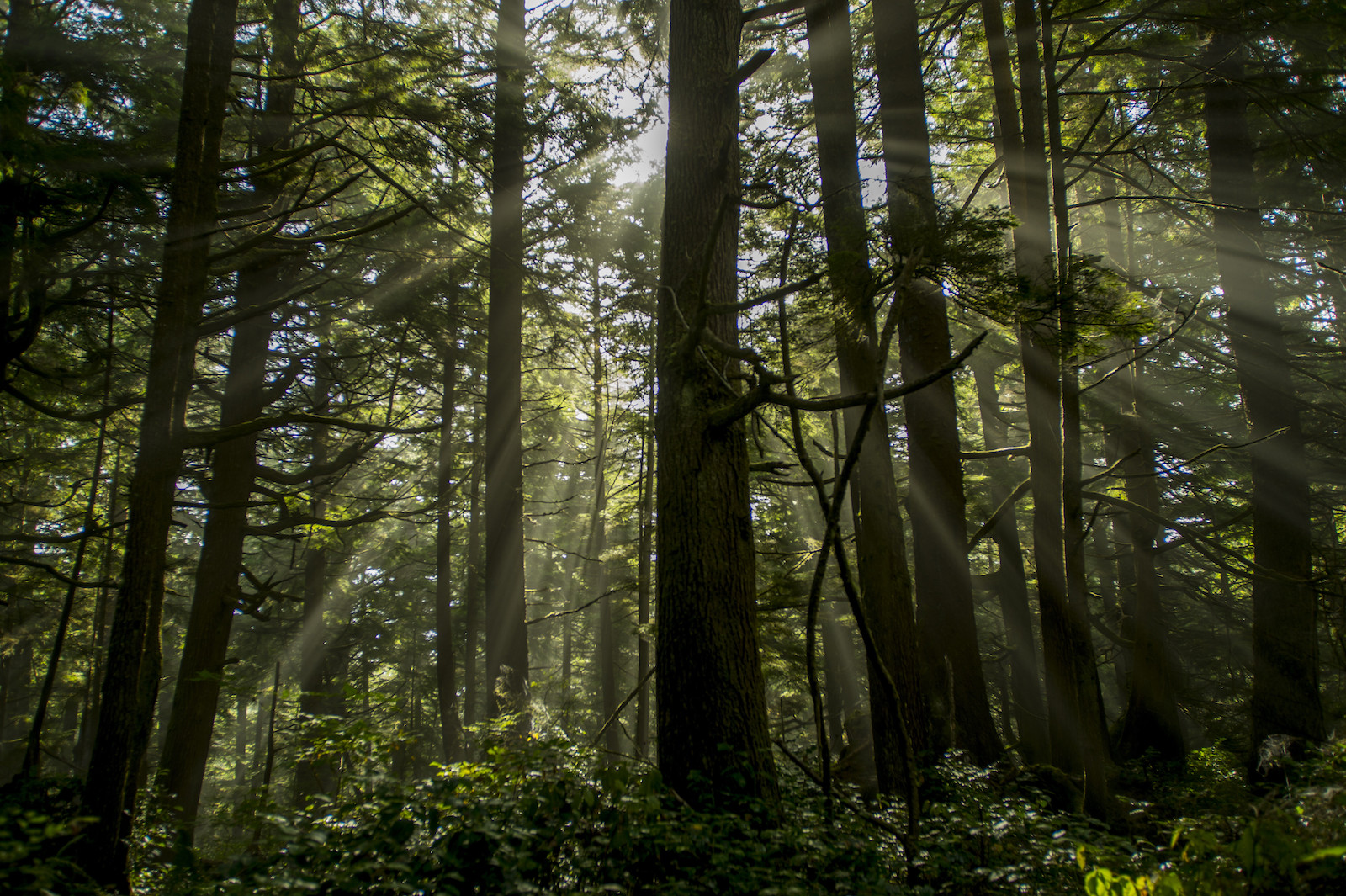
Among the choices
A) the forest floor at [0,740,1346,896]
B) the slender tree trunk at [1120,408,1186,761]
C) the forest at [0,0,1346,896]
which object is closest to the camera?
the forest floor at [0,740,1346,896]

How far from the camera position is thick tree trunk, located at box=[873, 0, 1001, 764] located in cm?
664

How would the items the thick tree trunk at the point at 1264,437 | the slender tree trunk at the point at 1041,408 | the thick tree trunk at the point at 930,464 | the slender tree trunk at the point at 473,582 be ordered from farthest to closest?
the slender tree trunk at the point at 473,582
the thick tree trunk at the point at 1264,437
the thick tree trunk at the point at 930,464
the slender tree trunk at the point at 1041,408

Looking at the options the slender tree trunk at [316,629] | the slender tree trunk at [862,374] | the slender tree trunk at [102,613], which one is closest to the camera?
the slender tree trunk at [862,374]

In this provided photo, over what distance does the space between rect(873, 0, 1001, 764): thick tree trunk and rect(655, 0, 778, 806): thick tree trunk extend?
292 centimetres

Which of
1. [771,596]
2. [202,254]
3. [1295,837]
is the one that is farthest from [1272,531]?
[202,254]

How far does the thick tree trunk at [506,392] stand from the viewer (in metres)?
8.90

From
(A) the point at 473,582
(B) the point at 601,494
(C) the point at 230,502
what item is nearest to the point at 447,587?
(A) the point at 473,582

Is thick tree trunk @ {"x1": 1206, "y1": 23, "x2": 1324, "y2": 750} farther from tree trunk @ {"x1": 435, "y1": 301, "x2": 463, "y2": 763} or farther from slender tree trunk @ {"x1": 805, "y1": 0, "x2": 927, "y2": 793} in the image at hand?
tree trunk @ {"x1": 435, "y1": 301, "x2": 463, "y2": 763}

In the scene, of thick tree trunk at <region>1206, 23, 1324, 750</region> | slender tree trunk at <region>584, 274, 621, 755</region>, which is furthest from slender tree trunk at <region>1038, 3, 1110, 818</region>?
slender tree trunk at <region>584, 274, 621, 755</region>

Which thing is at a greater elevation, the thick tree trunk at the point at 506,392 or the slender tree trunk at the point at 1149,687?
the thick tree trunk at the point at 506,392

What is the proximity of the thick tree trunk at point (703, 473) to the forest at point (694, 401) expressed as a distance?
0.10 feet

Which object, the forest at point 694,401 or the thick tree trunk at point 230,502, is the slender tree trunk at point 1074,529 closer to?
the forest at point 694,401

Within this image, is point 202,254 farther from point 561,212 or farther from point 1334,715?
point 1334,715

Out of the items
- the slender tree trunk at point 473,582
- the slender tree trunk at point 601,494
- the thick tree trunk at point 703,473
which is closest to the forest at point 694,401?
the thick tree trunk at point 703,473
